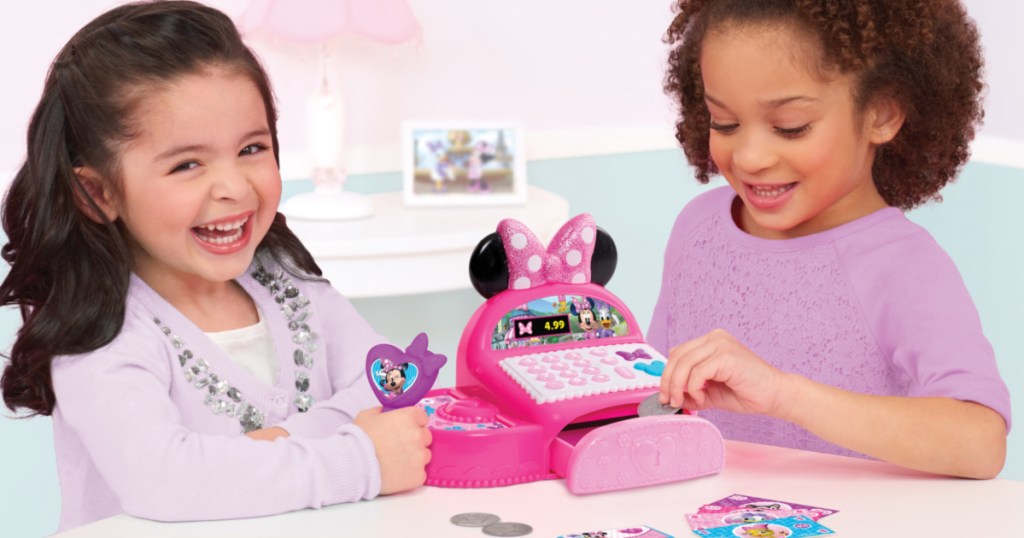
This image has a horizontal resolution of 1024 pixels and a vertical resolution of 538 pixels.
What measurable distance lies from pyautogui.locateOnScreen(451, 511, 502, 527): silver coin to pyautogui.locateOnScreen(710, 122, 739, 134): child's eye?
0.45m

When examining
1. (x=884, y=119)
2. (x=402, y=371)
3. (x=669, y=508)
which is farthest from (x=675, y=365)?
(x=884, y=119)

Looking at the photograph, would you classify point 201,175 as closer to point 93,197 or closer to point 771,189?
point 93,197

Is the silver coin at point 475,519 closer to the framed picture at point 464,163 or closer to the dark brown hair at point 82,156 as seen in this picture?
the dark brown hair at point 82,156

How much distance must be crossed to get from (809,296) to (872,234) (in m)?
0.09

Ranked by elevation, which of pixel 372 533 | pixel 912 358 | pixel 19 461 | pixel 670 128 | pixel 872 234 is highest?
pixel 670 128

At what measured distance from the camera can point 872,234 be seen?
126cm

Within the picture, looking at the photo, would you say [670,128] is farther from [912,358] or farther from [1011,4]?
[912,358]

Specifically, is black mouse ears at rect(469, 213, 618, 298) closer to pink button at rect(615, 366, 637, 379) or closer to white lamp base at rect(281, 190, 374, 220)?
pink button at rect(615, 366, 637, 379)

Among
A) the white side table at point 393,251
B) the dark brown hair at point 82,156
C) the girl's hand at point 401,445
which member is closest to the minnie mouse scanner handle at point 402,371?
the girl's hand at point 401,445

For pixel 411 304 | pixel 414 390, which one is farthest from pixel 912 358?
pixel 411 304

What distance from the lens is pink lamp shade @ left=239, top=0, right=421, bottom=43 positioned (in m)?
2.48

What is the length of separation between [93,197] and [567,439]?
1.56 feet

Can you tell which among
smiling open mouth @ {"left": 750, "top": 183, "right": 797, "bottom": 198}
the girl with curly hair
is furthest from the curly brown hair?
smiling open mouth @ {"left": 750, "top": 183, "right": 797, "bottom": 198}

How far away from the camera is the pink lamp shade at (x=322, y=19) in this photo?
248 cm
